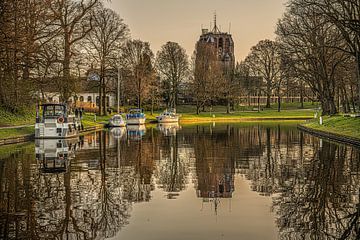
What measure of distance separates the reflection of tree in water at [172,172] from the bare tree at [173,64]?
68271mm

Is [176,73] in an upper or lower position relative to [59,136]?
upper

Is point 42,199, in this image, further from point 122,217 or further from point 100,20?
point 100,20

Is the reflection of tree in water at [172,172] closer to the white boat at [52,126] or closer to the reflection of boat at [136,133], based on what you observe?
the white boat at [52,126]

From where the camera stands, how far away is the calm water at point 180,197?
9695 mm

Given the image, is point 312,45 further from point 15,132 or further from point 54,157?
point 54,157

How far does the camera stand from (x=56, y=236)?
927 centimetres

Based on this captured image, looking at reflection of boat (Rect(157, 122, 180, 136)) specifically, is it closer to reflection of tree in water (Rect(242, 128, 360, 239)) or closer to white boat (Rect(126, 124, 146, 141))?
white boat (Rect(126, 124, 146, 141))

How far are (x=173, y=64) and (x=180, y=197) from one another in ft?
267

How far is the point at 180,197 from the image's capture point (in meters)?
13.3

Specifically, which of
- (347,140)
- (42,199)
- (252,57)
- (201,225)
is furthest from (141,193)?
(252,57)

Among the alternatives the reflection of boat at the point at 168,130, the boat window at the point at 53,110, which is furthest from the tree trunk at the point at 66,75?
the reflection of boat at the point at 168,130

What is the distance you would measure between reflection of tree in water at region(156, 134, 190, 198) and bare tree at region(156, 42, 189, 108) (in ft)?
224

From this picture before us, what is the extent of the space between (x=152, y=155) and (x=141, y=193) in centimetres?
1084

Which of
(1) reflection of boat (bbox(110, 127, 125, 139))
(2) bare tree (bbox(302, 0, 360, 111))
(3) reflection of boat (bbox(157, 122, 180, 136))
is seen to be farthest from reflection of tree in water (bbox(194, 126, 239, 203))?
(3) reflection of boat (bbox(157, 122, 180, 136))
